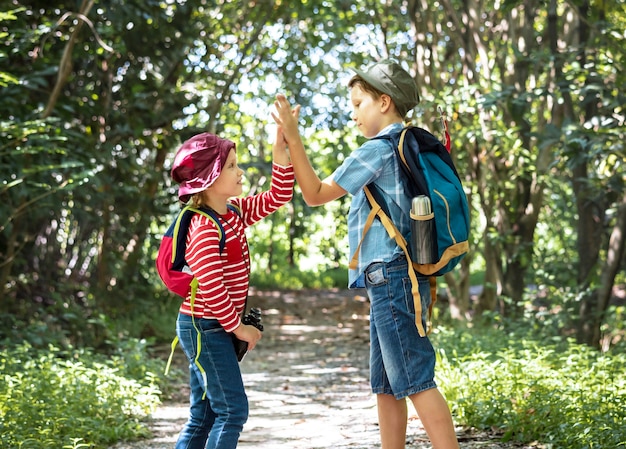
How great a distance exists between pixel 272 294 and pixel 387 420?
40.2 ft

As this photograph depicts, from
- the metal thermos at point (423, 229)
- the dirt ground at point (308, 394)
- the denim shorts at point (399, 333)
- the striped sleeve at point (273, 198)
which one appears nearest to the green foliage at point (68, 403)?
the dirt ground at point (308, 394)

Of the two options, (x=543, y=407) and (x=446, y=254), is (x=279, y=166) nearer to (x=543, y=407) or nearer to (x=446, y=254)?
(x=446, y=254)

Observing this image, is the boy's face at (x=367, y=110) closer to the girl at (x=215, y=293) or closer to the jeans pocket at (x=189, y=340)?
the girl at (x=215, y=293)

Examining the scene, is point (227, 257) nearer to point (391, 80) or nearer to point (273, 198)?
point (273, 198)

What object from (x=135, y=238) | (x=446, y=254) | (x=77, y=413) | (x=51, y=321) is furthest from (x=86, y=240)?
(x=446, y=254)

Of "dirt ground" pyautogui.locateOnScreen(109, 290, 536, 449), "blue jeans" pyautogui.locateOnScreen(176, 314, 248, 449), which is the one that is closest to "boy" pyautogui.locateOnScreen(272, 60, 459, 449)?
"blue jeans" pyautogui.locateOnScreen(176, 314, 248, 449)

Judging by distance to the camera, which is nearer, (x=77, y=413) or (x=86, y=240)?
(x=77, y=413)

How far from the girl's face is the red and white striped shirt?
4.0 inches

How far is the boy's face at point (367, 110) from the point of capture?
355cm

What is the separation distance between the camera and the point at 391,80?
3463mm

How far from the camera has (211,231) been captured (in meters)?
3.27

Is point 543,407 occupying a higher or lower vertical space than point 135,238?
lower

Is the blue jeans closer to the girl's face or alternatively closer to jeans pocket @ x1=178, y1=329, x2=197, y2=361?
jeans pocket @ x1=178, y1=329, x2=197, y2=361

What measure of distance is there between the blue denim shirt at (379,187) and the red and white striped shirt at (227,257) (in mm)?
275
